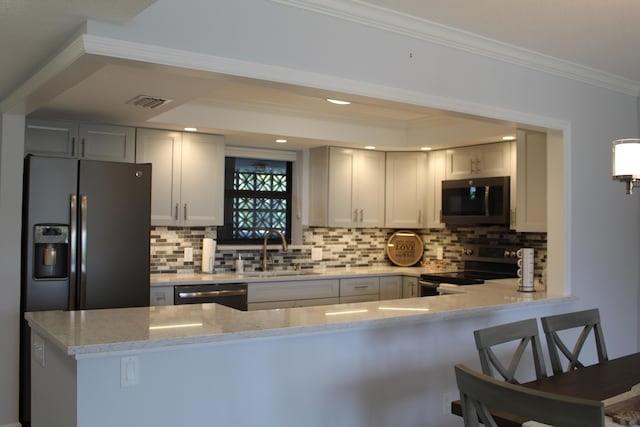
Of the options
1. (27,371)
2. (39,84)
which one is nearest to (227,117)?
(39,84)

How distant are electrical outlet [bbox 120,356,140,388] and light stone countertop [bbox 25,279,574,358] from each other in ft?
0.16

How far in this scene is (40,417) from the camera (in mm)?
2848

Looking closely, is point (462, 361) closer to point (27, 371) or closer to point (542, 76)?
point (542, 76)

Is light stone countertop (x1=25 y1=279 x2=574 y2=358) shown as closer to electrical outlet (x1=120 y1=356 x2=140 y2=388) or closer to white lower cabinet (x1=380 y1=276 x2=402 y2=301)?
electrical outlet (x1=120 y1=356 x2=140 y2=388)

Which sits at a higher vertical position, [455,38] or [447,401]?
[455,38]

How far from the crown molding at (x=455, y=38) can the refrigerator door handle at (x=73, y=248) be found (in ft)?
6.70

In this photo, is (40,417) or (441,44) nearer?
(40,417)

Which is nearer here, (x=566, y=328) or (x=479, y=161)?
(x=566, y=328)

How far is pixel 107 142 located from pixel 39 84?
1.63 m

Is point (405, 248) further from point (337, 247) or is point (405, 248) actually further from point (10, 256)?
point (10, 256)

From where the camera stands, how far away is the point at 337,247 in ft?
20.5

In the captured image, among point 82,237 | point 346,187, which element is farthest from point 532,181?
point 82,237

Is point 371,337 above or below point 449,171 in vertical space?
below

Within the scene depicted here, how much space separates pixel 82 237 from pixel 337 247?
2950 millimetres
